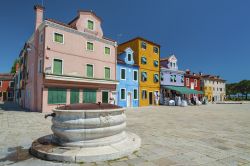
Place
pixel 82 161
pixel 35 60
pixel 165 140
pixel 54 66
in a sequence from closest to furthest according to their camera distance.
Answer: pixel 82 161, pixel 165 140, pixel 54 66, pixel 35 60

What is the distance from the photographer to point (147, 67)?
28.6 m

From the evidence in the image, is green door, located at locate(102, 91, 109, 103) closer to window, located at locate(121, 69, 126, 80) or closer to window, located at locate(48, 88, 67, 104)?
window, located at locate(121, 69, 126, 80)

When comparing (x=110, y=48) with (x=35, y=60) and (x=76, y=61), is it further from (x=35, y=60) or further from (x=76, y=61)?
(x=35, y=60)

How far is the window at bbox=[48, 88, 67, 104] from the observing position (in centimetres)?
1678

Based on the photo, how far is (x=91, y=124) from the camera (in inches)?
189

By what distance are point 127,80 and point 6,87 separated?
32881 mm

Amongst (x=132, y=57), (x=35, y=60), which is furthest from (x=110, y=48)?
(x=35, y=60)

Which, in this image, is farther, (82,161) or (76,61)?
(76,61)

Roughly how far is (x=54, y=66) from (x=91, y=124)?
1418 cm

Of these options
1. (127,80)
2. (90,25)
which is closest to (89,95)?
(127,80)

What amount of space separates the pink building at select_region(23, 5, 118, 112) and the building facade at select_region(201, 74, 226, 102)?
36795mm

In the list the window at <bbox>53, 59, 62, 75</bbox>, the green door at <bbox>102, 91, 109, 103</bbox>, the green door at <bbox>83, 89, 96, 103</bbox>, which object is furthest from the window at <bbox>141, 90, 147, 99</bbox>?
the window at <bbox>53, 59, 62, 75</bbox>

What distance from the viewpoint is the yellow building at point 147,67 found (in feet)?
90.0

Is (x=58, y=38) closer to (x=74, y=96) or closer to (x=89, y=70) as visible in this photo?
(x=89, y=70)
